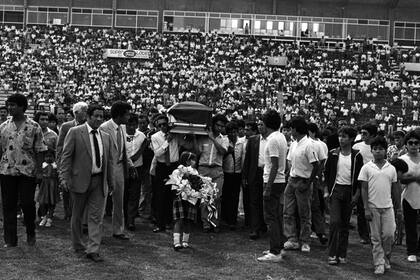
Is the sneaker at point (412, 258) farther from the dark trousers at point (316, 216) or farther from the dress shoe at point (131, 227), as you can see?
the dress shoe at point (131, 227)

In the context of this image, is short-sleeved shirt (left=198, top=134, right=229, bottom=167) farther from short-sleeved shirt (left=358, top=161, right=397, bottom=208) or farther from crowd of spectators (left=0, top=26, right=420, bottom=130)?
crowd of spectators (left=0, top=26, right=420, bottom=130)

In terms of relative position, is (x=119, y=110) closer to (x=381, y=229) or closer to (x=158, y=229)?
(x=158, y=229)

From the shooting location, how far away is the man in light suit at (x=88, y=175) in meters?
7.84

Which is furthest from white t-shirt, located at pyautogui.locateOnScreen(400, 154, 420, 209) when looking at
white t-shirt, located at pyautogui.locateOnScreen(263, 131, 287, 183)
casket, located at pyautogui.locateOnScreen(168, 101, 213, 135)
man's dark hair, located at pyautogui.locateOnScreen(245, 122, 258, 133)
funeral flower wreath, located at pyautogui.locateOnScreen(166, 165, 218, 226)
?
casket, located at pyautogui.locateOnScreen(168, 101, 213, 135)

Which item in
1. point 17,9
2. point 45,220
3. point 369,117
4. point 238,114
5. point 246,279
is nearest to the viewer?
point 246,279

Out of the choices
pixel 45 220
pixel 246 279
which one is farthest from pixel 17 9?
pixel 246 279

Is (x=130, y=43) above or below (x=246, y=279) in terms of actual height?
above

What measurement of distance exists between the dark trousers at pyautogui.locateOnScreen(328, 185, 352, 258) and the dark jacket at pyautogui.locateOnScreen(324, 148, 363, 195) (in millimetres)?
111

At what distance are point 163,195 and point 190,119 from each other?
1.29 meters

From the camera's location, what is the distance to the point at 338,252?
817 centimetres

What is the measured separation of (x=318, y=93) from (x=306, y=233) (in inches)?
1228

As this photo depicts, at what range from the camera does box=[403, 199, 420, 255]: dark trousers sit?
866 centimetres

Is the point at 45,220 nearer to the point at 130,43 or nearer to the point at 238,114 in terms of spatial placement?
the point at 238,114

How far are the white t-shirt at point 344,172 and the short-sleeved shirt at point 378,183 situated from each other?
321mm
